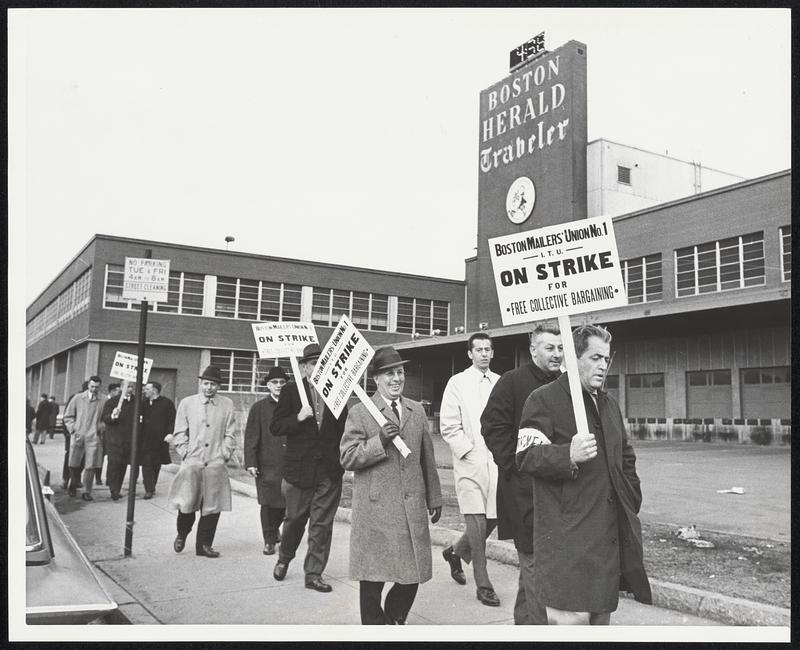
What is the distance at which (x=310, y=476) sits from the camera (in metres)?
5.97

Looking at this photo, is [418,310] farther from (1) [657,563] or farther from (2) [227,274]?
(1) [657,563]

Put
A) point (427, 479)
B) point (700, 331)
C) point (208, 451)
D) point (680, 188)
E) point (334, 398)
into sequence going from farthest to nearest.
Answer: point (680, 188)
point (700, 331)
point (208, 451)
point (334, 398)
point (427, 479)

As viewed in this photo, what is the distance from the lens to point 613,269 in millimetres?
3941

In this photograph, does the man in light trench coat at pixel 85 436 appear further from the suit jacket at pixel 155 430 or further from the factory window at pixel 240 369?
the factory window at pixel 240 369

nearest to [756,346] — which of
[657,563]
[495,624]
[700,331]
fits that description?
[700,331]

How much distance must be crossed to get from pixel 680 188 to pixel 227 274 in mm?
17791

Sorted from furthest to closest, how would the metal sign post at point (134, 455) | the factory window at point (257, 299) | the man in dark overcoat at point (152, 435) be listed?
the factory window at point (257, 299)
the man in dark overcoat at point (152, 435)
the metal sign post at point (134, 455)

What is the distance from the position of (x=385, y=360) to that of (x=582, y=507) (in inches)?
64.9

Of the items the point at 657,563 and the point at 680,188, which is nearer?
the point at 657,563

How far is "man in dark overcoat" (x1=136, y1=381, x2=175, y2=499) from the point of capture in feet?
35.0

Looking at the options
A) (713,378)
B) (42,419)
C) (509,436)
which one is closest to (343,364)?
(509,436)

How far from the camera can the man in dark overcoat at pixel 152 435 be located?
35.0 feet

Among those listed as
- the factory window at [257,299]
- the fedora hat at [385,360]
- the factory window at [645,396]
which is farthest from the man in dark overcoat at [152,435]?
the factory window at [645,396]

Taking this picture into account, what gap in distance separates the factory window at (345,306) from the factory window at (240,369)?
158 inches
